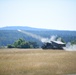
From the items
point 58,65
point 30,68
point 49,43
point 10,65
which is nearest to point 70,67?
point 58,65

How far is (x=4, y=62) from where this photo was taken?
32.0 feet

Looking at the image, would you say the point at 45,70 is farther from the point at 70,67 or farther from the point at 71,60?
the point at 71,60

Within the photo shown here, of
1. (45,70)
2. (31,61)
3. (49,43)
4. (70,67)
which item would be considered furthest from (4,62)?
(49,43)

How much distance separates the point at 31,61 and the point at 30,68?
1.28 metres

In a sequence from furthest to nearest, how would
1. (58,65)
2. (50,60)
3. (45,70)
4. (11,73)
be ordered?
1. (50,60)
2. (58,65)
3. (45,70)
4. (11,73)

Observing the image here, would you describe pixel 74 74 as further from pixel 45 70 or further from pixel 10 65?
pixel 10 65

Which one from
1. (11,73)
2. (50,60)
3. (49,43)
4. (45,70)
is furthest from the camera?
(49,43)

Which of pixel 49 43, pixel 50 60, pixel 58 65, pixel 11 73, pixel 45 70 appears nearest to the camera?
pixel 11 73

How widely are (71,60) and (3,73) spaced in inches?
166

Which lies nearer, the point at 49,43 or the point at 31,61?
the point at 31,61

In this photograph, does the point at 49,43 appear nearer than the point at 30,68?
No

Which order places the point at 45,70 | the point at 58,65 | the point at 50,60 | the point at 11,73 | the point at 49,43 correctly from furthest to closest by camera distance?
the point at 49,43
the point at 50,60
the point at 58,65
the point at 45,70
the point at 11,73

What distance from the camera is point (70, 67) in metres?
9.27

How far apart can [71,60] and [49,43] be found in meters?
6.81
